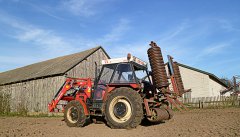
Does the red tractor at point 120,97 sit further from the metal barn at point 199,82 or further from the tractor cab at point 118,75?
the metal barn at point 199,82

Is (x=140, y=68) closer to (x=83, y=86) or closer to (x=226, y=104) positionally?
(x=83, y=86)

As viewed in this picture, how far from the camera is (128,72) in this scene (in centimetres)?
793

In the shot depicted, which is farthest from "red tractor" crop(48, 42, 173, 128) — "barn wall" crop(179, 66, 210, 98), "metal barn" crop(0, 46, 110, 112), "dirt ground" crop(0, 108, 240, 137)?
"barn wall" crop(179, 66, 210, 98)

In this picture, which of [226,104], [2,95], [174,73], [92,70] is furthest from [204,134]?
[2,95]

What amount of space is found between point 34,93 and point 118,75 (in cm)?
1506

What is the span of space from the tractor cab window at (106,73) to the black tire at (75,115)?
123cm

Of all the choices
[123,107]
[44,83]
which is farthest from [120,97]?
[44,83]

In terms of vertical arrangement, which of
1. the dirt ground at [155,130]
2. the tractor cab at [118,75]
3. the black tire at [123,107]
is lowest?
the dirt ground at [155,130]

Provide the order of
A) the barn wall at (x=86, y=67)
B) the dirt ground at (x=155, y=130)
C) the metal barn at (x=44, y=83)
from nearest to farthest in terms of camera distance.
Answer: the dirt ground at (x=155, y=130) → the metal barn at (x=44, y=83) → the barn wall at (x=86, y=67)

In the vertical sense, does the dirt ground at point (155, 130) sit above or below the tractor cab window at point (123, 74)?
below

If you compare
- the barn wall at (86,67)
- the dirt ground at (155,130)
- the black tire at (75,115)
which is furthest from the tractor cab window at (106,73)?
the barn wall at (86,67)

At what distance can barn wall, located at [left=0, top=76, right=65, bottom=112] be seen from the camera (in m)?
19.3

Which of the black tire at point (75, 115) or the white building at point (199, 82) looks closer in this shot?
the black tire at point (75, 115)

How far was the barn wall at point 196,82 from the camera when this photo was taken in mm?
26938
